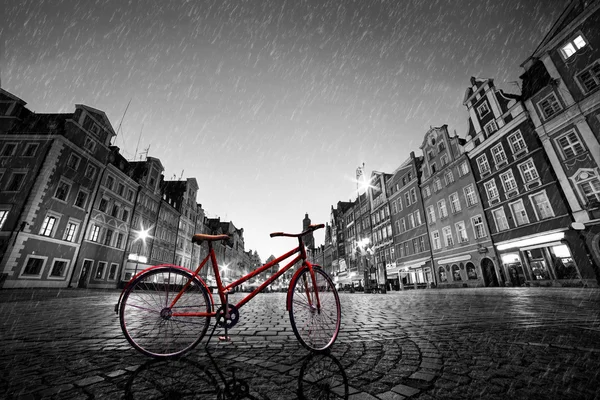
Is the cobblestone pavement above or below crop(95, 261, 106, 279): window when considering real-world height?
below

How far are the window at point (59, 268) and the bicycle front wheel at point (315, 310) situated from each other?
25.2 m

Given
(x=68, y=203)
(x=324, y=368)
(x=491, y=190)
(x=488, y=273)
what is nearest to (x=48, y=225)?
(x=68, y=203)

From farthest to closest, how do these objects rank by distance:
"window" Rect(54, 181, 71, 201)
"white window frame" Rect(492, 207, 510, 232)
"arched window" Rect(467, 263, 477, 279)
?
"arched window" Rect(467, 263, 477, 279), "white window frame" Rect(492, 207, 510, 232), "window" Rect(54, 181, 71, 201)

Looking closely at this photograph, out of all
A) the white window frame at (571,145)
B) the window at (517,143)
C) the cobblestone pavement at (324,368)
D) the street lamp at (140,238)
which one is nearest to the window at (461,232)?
the window at (517,143)

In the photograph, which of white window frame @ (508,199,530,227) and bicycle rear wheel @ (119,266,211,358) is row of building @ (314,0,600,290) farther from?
bicycle rear wheel @ (119,266,211,358)

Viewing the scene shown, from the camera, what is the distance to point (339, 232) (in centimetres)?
6331

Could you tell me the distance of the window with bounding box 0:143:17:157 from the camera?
20402 mm

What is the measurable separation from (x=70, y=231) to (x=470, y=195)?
36.3 meters

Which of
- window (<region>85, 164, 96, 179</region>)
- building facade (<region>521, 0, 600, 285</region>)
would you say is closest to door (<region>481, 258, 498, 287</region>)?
building facade (<region>521, 0, 600, 285</region>)

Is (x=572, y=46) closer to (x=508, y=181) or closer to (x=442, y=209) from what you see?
(x=508, y=181)

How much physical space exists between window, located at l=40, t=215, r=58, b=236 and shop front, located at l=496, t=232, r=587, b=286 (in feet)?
118

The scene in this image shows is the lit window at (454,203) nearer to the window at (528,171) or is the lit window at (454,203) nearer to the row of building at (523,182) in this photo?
the row of building at (523,182)

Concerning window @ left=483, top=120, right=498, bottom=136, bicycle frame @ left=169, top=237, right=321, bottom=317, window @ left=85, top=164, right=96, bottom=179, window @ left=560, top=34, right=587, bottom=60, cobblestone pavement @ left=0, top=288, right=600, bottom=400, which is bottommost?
cobblestone pavement @ left=0, top=288, right=600, bottom=400

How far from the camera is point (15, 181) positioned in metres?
19.5
